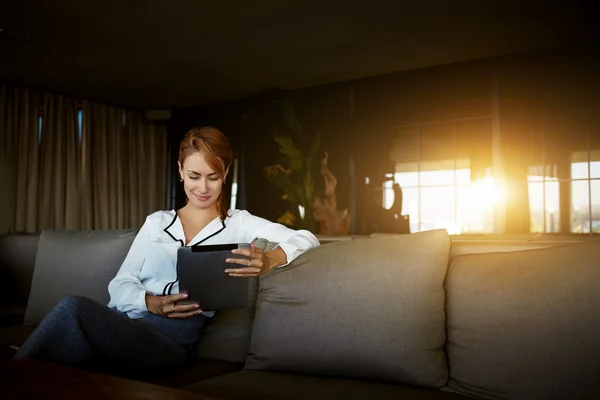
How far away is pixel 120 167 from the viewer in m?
6.23

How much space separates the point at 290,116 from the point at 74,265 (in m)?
3.34

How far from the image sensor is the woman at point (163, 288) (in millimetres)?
1268

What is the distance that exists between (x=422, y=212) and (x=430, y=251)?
3786 millimetres

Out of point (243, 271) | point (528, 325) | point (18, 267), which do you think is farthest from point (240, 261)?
point (18, 267)

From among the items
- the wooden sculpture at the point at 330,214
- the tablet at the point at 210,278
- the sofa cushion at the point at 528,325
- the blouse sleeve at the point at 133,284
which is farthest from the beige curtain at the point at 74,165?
the sofa cushion at the point at 528,325

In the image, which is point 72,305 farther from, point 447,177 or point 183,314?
point 447,177

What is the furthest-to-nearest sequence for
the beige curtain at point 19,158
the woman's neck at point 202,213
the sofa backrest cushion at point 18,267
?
the beige curtain at point 19,158
the sofa backrest cushion at point 18,267
the woman's neck at point 202,213

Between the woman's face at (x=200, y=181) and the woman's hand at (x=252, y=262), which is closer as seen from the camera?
the woman's hand at (x=252, y=262)

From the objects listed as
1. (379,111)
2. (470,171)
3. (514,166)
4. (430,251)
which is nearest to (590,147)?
(514,166)

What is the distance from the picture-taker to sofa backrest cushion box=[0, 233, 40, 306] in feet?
8.18

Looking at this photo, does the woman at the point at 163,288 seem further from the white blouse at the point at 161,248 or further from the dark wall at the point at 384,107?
the dark wall at the point at 384,107

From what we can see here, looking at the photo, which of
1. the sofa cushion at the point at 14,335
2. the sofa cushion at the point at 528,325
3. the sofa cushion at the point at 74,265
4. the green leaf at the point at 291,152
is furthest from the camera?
the green leaf at the point at 291,152

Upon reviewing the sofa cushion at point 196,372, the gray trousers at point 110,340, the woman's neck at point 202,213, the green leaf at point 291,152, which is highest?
the green leaf at point 291,152

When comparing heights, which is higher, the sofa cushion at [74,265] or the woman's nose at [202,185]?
the woman's nose at [202,185]
